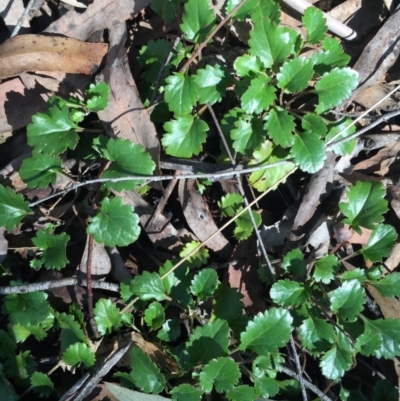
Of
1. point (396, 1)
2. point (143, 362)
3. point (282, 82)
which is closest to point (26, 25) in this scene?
point (282, 82)

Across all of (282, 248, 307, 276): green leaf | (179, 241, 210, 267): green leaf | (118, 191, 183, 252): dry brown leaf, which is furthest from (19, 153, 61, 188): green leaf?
(282, 248, 307, 276): green leaf

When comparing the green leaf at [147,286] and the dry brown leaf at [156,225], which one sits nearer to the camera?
the green leaf at [147,286]

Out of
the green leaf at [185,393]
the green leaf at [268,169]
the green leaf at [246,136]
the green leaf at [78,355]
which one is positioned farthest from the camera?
the green leaf at [268,169]

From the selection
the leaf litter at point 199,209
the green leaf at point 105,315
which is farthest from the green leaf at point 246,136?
the green leaf at point 105,315

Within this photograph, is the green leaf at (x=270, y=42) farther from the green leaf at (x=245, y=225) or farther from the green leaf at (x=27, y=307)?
the green leaf at (x=27, y=307)

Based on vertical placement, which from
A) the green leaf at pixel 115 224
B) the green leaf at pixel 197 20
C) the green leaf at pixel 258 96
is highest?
the green leaf at pixel 197 20

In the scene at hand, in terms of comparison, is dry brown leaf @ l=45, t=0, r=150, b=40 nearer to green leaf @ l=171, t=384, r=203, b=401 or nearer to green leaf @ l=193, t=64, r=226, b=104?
green leaf @ l=193, t=64, r=226, b=104
